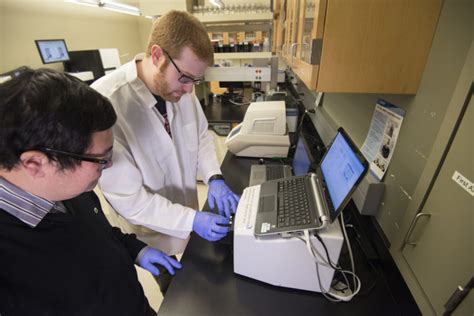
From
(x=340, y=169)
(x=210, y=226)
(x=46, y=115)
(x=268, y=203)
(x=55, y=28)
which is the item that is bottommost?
(x=210, y=226)

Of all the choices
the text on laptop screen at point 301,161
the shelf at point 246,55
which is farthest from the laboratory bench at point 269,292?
the shelf at point 246,55

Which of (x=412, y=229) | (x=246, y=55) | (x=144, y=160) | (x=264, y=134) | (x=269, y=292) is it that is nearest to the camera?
(x=412, y=229)

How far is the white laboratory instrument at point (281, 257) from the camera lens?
642 mm

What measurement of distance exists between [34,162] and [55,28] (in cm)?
462

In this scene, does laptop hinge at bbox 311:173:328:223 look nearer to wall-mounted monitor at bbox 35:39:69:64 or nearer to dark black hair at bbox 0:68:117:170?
dark black hair at bbox 0:68:117:170

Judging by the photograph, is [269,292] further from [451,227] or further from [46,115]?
[46,115]

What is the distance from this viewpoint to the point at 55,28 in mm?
3752

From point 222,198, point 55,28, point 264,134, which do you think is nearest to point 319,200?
point 222,198

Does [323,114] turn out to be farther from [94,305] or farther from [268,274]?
[94,305]

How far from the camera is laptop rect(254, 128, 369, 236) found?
2.09 ft

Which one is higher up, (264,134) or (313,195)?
(313,195)

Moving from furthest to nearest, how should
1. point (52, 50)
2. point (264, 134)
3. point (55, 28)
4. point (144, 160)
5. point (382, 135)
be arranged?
1. point (55, 28)
2. point (52, 50)
3. point (264, 134)
4. point (144, 160)
5. point (382, 135)

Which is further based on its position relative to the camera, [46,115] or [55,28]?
[55,28]

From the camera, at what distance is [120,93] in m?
0.97
